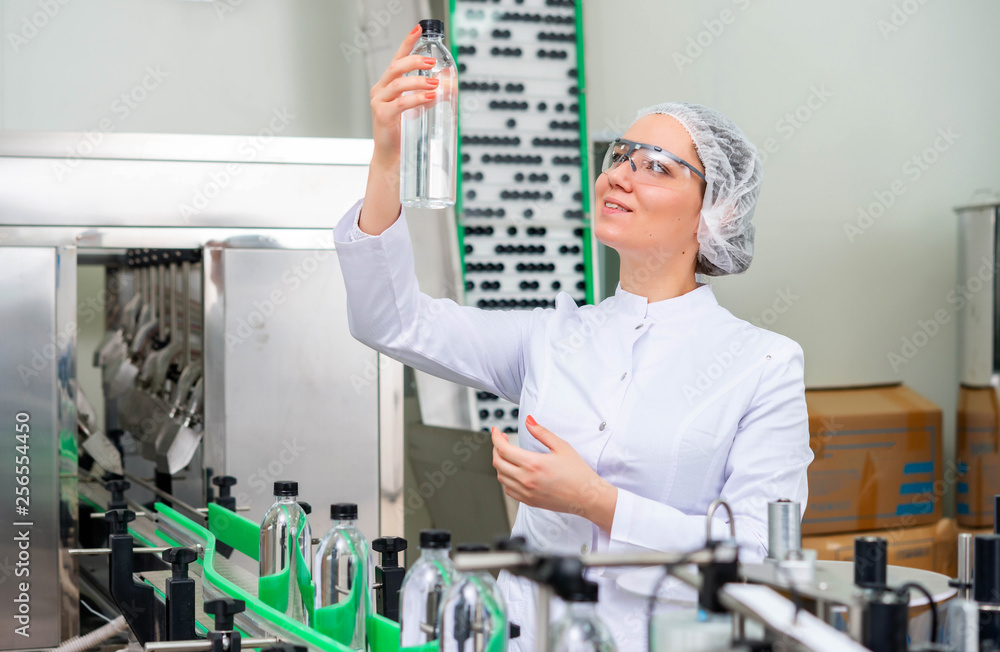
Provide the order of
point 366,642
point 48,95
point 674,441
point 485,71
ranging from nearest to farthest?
point 366,642 < point 674,441 < point 48,95 < point 485,71

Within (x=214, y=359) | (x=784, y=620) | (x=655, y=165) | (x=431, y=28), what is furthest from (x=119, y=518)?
(x=784, y=620)

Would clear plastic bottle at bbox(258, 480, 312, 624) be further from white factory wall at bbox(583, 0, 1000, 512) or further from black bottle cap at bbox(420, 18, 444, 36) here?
white factory wall at bbox(583, 0, 1000, 512)

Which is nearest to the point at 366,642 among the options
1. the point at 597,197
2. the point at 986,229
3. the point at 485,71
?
the point at 597,197

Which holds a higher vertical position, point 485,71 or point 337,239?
point 485,71

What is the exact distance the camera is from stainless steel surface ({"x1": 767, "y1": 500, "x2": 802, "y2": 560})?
3.77ft

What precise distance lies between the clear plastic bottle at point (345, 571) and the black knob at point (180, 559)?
187mm

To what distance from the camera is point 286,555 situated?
147cm

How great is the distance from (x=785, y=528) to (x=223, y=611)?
2.23 ft

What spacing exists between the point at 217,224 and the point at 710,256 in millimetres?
1377

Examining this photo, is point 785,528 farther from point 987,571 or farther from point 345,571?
point 345,571

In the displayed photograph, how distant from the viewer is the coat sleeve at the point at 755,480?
4.69ft

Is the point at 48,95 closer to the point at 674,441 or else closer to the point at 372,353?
the point at 372,353

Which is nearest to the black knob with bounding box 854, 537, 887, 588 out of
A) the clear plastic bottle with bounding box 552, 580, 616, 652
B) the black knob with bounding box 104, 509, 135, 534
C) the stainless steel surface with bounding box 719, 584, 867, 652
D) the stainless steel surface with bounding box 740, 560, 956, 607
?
the stainless steel surface with bounding box 740, 560, 956, 607

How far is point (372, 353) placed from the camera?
8.66 feet
